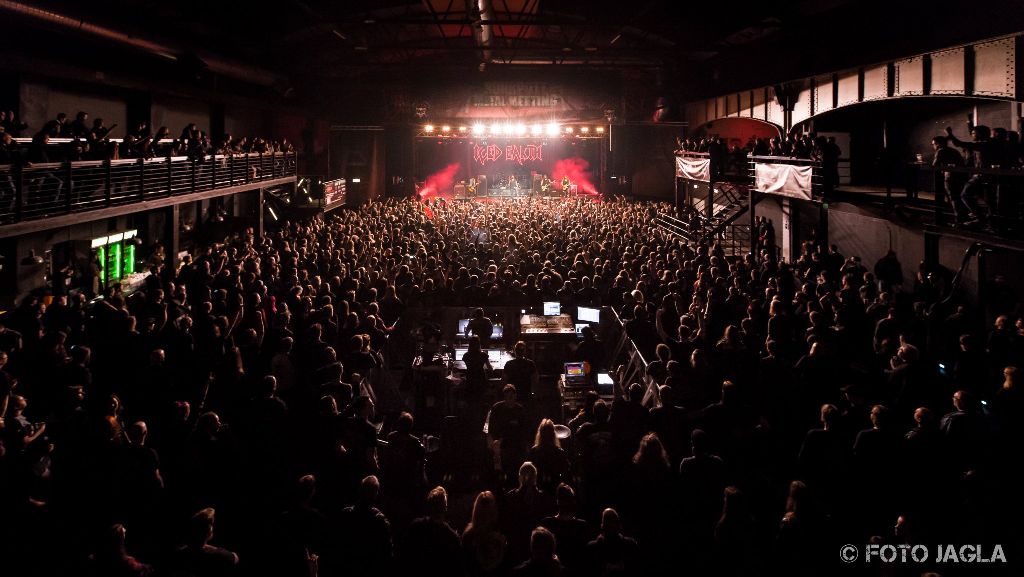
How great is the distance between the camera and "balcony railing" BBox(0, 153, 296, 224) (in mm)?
11586

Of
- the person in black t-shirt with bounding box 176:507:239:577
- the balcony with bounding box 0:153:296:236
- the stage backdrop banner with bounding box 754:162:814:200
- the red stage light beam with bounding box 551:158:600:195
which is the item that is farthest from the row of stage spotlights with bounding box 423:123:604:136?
the person in black t-shirt with bounding box 176:507:239:577

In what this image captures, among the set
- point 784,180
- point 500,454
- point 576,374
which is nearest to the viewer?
point 500,454

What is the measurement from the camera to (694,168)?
2694cm

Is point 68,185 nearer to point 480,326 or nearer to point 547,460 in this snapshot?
point 480,326

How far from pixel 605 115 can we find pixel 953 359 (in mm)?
31799

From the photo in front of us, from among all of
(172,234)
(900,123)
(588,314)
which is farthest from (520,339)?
(900,123)

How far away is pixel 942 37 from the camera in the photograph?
49.5 feet

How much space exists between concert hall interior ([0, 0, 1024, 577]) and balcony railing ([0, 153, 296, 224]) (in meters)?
0.10

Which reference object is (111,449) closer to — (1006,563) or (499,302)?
(1006,563)

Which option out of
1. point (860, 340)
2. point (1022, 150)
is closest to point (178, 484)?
point (860, 340)

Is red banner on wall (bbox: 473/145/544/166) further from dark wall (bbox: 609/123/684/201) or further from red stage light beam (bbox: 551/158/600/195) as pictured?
dark wall (bbox: 609/123/684/201)

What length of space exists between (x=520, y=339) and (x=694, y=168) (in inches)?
696

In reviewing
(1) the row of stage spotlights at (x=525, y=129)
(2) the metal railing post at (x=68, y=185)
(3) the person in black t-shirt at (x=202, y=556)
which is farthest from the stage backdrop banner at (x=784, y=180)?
(1) the row of stage spotlights at (x=525, y=129)

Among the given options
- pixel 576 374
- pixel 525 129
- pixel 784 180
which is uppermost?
pixel 525 129
